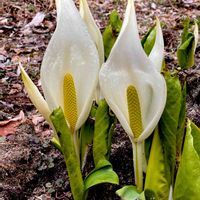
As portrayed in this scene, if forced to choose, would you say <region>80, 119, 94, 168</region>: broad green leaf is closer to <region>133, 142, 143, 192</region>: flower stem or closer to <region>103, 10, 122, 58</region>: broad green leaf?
<region>133, 142, 143, 192</region>: flower stem

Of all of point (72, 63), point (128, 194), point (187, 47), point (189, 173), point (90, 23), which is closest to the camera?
point (189, 173)

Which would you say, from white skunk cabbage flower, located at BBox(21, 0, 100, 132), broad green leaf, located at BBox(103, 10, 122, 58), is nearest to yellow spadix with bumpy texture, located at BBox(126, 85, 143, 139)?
white skunk cabbage flower, located at BBox(21, 0, 100, 132)

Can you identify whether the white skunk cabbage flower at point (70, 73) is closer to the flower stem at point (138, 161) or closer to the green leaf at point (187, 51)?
the flower stem at point (138, 161)

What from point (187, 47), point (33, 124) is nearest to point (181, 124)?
point (187, 47)

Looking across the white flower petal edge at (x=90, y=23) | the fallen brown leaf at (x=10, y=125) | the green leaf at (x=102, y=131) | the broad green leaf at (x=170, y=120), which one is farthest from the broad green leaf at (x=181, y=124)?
the fallen brown leaf at (x=10, y=125)

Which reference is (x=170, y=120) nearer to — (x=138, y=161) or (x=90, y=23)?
(x=138, y=161)

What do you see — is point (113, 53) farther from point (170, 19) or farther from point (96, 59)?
point (170, 19)

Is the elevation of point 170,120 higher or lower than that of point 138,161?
higher
